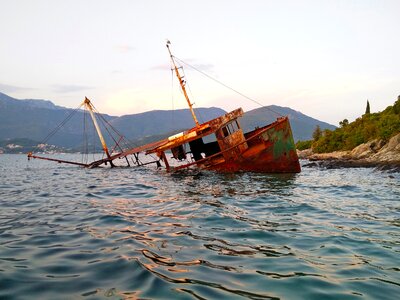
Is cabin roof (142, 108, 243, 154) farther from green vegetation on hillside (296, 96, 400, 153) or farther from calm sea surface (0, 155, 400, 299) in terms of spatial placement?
green vegetation on hillside (296, 96, 400, 153)

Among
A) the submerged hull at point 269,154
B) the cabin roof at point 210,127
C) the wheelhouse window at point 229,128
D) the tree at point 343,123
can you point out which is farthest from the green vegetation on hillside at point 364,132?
A: the cabin roof at point 210,127

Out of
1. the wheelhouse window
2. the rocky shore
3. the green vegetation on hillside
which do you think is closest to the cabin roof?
the wheelhouse window

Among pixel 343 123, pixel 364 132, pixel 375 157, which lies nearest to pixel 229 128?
pixel 375 157

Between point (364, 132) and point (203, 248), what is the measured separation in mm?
46252

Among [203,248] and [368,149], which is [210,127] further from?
[368,149]

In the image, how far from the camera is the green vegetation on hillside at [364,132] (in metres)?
38.9

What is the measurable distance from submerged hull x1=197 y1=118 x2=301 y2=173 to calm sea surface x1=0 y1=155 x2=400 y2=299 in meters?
9.64

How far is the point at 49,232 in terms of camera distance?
871cm

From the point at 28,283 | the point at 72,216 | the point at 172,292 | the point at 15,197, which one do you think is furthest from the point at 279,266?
the point at 15,197

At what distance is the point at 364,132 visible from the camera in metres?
46.8

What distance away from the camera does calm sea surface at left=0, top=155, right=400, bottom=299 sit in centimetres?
513

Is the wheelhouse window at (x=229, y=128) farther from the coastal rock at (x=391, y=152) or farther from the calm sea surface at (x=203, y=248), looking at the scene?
the coastal rock at (x=391, y=152)

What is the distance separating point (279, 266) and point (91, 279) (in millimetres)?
3345

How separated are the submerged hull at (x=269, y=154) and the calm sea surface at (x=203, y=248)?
9.64 m
